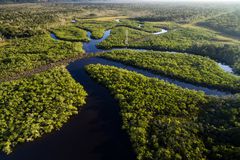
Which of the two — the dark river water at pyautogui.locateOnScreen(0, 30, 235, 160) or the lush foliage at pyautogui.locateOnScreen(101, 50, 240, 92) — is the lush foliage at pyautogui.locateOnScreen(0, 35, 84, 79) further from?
the dark river water at pyautogui.locateOnScreen(0, 30, 235, 160)

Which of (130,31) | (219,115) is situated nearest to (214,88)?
(219,115)

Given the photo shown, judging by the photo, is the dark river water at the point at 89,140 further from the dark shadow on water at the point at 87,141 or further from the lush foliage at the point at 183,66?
the lush foliage at the point at 183,66

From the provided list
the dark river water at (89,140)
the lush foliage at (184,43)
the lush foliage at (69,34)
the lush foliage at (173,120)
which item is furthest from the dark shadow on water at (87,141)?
the lush foliage at (69,34)

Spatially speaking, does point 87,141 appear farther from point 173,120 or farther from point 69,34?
point 69,34

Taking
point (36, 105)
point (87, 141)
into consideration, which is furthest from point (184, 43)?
point (87, 141)

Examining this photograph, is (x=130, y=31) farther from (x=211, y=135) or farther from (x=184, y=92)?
(x=211, y=135)

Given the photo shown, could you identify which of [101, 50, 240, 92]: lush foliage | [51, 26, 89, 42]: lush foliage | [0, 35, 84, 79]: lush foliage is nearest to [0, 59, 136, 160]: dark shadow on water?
[101, 50, 240, 92]: lush foliage
